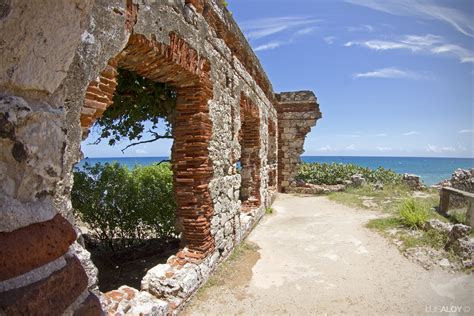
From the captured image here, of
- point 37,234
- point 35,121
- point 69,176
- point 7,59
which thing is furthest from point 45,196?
point 69,176

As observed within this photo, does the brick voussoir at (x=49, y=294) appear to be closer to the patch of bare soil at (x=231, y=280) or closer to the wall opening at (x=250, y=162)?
the patch of bare soil at (x=231, y=280)

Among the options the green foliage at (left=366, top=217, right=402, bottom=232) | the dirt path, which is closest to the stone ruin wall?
the dirt path

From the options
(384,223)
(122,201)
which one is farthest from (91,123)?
(384,223)

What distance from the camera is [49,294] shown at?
0.91m

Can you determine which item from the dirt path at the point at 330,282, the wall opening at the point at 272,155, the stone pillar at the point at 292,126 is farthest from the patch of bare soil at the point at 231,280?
the stone pillar at the point at 292,126

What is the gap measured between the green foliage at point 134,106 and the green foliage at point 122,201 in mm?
715

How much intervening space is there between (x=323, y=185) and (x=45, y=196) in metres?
14.5

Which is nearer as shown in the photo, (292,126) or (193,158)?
(193,158)

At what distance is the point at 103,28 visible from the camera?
8.43 ft

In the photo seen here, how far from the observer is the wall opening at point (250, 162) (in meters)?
8.97

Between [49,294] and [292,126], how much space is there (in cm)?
1445

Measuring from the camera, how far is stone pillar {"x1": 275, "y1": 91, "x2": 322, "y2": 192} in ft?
48.2

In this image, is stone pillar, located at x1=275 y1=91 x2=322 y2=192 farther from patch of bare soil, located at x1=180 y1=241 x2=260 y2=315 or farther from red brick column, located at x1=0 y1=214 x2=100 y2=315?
red brick column, located at x1=0 y1=214 x2=100 y2=315

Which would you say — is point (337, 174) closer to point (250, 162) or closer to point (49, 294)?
point (250, 162)
